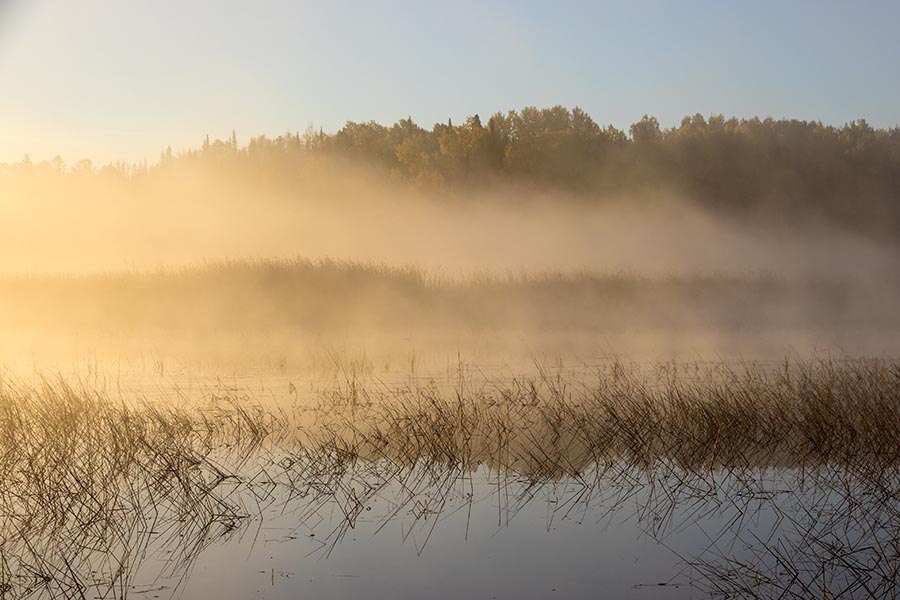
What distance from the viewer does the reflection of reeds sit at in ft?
16.7

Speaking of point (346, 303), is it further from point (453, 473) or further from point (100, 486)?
point (100, 486)

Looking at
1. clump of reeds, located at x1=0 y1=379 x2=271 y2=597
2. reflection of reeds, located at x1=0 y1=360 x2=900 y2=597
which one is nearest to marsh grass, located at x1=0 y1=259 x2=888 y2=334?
reflection of reeds, located at x1=0 y1=360 x2=900 y2=597

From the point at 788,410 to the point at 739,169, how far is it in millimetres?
43770

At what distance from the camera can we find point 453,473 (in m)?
7.07

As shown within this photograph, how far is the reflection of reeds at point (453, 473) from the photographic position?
5094 mm

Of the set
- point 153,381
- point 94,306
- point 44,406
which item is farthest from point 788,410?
point 94,306

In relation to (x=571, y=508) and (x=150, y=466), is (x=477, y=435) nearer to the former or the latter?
(x=571, y=508)

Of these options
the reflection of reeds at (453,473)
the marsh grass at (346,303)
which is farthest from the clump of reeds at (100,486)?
the marsh grass at (346,303)

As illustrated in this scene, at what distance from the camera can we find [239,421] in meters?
8.90

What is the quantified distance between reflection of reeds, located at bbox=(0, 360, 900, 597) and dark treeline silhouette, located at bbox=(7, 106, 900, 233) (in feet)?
132

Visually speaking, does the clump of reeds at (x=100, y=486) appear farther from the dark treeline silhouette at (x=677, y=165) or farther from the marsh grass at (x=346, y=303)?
the dark treeline silhouette at (x=677, y=165)

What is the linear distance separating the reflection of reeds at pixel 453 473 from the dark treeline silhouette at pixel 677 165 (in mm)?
40100

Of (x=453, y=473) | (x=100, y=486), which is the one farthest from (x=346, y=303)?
(x=100, y=486)

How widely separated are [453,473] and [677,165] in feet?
151
